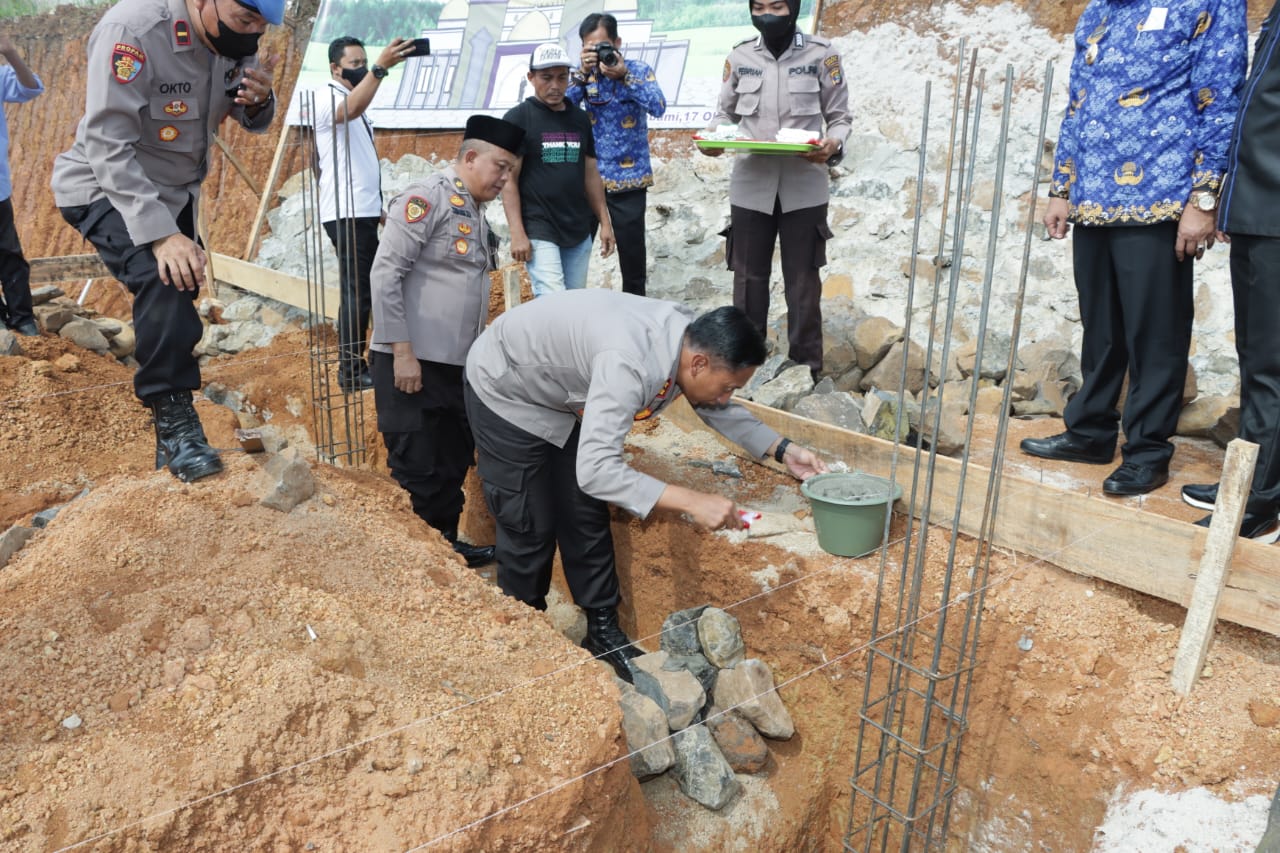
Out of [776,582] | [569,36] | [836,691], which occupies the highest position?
[569,36]

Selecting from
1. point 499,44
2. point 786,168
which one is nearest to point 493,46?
point 499,44

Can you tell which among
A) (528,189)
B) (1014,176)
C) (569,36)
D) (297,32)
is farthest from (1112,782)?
(297,32)

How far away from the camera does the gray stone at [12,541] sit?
8.80 feet

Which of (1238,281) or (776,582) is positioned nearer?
(1238,281)

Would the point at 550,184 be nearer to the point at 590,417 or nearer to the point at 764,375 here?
the point at 764,375

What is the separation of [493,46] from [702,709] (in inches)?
306

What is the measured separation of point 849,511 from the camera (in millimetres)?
3141

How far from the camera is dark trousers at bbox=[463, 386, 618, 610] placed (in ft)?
10.5

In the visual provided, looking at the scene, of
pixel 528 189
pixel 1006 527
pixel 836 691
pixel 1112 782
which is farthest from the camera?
pixel 528 189

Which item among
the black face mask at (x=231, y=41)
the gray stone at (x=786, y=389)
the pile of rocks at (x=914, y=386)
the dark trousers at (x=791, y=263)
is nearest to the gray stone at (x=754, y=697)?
the pile of rocks at (x=914, y=386)

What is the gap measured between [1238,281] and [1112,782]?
1510 millimetres

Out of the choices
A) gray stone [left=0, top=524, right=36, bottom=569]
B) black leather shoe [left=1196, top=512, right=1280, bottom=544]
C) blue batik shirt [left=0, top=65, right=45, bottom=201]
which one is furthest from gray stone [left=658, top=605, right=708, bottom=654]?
blue batik shirt [left=0, top=65, right=45, bottom=201]

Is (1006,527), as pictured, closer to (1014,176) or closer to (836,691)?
(836,691)

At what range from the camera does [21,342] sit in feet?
16.8
